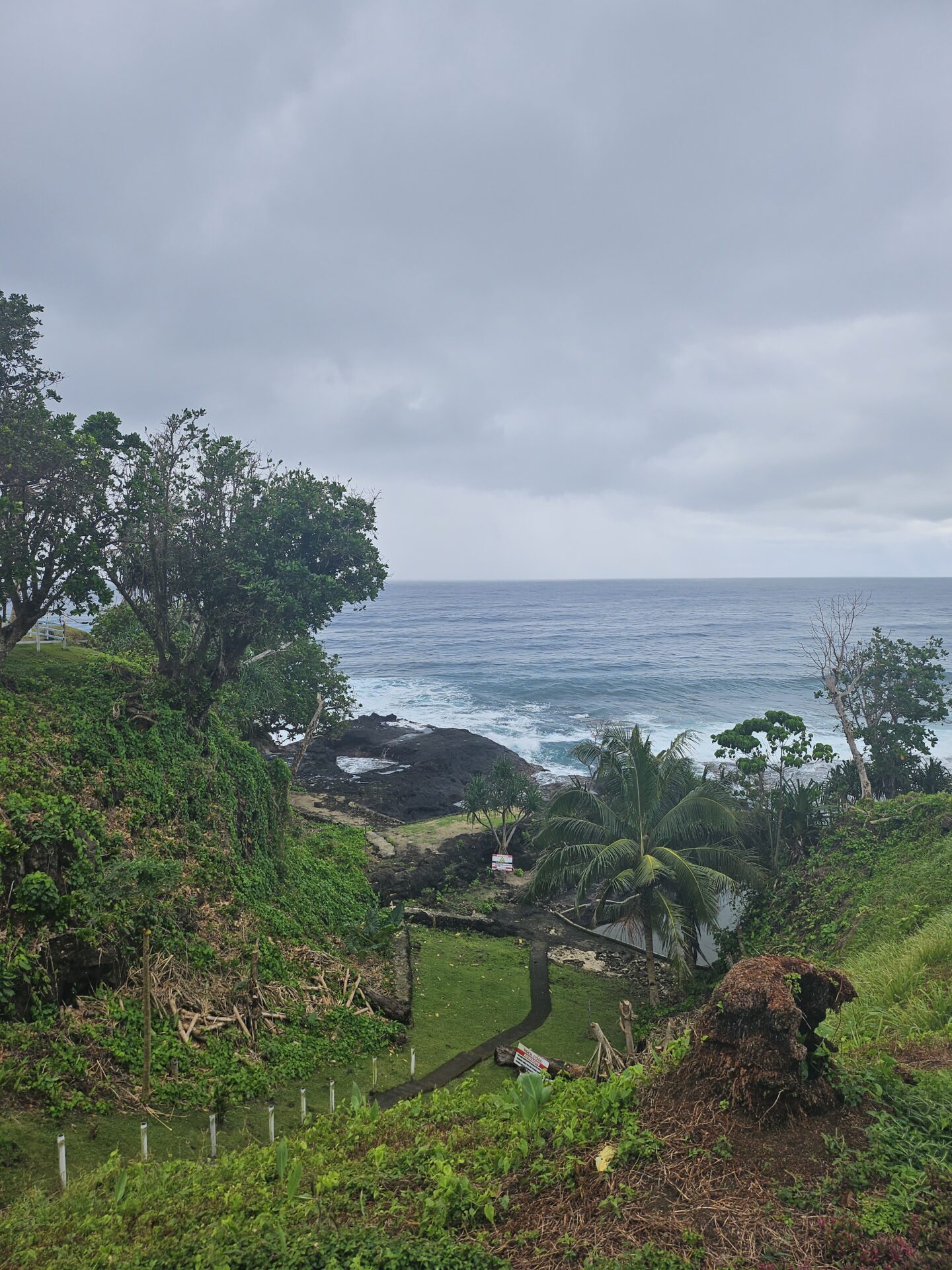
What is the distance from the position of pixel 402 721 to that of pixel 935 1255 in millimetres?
47113

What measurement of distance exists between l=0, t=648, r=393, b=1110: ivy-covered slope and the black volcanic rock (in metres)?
13.7

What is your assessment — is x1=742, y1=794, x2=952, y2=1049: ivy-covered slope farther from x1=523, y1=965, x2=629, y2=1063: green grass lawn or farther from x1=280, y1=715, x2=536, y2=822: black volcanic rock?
x1=280, y1=715, x2=536, y2=822: black volcanic rock

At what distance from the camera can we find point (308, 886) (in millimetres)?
17625

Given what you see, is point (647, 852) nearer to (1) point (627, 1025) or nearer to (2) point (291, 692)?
(1) point (627, 1025)

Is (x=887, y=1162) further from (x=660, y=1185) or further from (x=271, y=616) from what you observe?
(x=271, y=616)

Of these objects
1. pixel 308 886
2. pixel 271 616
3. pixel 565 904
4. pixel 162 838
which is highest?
pixel 271 616

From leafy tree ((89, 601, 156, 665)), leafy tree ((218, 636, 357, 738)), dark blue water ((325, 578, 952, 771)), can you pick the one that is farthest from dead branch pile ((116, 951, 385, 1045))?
dark blue water ((325, 578, 952, 771))

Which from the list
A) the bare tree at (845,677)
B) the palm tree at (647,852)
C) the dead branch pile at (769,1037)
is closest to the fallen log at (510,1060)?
the palm tree at (647,852)

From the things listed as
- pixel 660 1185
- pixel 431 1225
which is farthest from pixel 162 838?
pixel 660 1185

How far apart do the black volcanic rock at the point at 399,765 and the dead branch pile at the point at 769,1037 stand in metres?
26.2

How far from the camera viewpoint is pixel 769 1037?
5.79 m

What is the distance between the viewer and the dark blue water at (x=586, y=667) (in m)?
51.4

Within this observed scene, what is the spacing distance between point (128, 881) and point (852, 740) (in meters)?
23.2

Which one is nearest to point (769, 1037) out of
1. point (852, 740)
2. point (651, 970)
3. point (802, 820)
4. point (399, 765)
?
point (651, 970)
